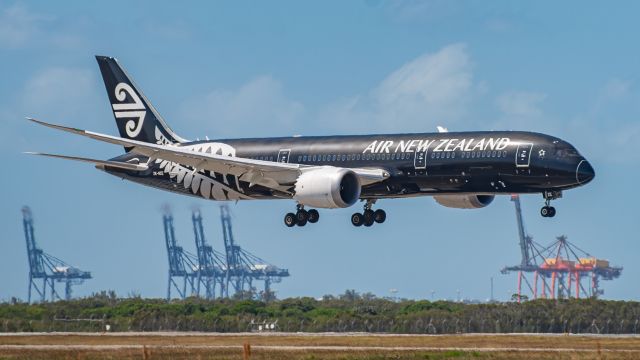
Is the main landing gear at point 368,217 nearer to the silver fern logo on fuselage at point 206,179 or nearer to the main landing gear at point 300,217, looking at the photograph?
the main landing gear at point 300,217

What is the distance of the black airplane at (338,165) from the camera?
6862cm

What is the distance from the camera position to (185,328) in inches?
3157

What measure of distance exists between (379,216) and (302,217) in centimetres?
445

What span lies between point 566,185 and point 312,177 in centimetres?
1356

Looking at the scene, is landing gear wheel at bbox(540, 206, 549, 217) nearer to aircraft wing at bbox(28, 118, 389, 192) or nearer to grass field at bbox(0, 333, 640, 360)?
grass field at bbox(0, 333, 640, 360)

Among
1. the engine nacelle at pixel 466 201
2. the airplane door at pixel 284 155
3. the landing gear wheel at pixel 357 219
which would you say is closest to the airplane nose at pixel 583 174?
the engine nacelle at pixel 466 201

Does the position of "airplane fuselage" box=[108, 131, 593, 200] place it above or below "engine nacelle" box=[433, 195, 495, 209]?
above

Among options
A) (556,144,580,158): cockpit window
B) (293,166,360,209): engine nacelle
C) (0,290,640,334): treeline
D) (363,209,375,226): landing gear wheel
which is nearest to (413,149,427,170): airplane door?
(293,166,360,209): engine nacelle

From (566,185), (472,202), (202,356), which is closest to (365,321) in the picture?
(472,202)

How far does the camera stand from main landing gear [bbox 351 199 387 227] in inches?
3063

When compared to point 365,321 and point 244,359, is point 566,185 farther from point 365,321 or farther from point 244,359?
point 244,359

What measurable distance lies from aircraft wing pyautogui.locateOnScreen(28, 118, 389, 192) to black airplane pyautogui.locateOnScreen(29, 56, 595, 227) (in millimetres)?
56

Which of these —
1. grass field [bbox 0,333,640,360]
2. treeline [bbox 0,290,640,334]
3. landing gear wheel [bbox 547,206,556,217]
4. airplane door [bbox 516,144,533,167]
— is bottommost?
grass field [bbox 0,333,640,360]

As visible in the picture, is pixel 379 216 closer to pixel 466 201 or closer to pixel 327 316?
pixel 466 201
